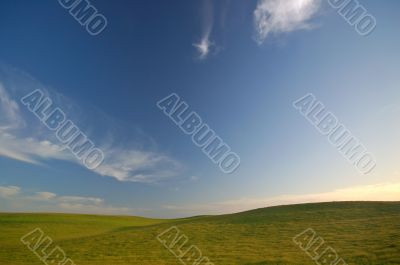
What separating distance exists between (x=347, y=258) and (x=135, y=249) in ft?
56.5

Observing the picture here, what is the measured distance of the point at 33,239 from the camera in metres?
34.2

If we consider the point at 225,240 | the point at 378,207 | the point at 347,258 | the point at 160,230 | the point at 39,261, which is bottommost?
the point at 39,261

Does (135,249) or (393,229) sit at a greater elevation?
(393,229)

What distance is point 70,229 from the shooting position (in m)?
42.8

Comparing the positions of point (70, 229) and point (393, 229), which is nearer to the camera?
point (393, 229)

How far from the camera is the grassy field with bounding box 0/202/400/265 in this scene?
21609 millimetres

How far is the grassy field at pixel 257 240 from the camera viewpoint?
21609mm

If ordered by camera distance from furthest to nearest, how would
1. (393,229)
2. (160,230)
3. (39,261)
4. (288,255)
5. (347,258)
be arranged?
(160,230)
(393,229)
(39,261)
(288,255)
(347,258)

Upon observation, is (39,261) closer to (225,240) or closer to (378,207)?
(225,240)

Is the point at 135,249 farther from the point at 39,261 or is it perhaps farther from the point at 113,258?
the point at 39,261

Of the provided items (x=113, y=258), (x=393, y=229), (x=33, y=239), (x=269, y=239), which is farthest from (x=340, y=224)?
(x=33, y=239)

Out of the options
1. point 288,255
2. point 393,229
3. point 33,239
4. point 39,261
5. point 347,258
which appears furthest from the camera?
point 33,239

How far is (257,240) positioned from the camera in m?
28.2

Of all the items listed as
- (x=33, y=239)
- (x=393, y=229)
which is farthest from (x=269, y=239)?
(x=33, y=239)
